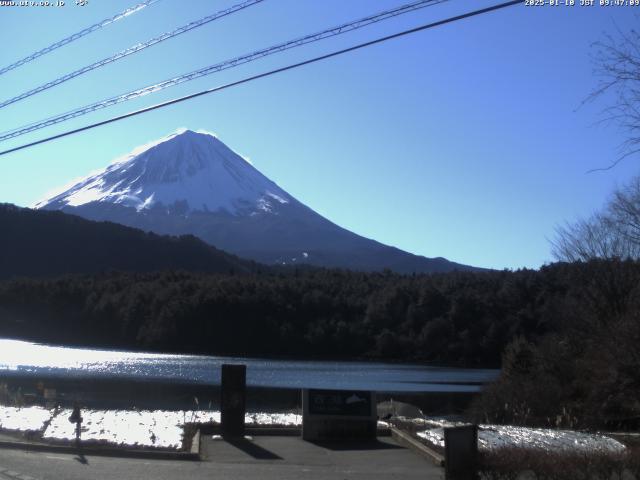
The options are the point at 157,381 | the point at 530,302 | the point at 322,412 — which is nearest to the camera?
the point at 322,412

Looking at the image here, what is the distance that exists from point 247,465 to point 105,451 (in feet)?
8.19

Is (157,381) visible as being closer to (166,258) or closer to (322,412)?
(322,412)

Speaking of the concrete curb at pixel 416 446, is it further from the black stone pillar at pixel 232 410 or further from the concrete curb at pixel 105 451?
the concrete curb at pixel 105 451

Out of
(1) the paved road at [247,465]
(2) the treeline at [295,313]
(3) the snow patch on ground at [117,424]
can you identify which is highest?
(2) the treeline at [295,313]

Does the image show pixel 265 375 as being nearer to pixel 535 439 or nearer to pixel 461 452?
pixel 535 439

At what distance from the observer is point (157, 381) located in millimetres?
42344

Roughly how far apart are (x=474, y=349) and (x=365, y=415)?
2249 inches

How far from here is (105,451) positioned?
14156mm

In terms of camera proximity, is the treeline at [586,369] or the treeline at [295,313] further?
the treeline at [295,313]

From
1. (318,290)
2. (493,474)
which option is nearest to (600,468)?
(493,474)

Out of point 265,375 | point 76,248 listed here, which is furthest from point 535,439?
point 76,248

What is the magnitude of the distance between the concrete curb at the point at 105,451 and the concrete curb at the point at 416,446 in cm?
378

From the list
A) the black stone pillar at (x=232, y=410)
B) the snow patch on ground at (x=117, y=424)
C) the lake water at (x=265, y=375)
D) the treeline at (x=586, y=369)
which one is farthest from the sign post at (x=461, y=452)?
the lake water at (x=265, y=375)

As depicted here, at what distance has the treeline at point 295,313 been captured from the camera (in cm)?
7275
